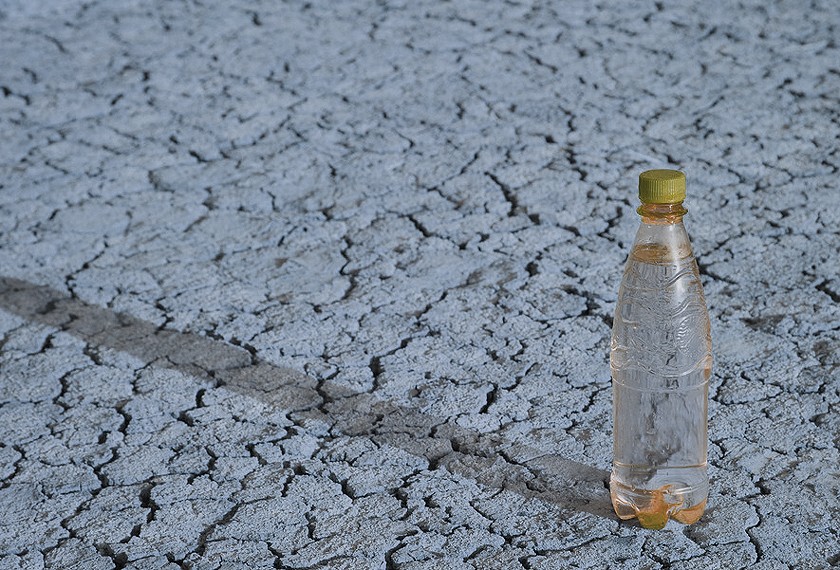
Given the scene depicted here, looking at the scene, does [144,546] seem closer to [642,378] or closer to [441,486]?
[441,486]

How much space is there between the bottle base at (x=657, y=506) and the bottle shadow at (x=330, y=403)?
0.23ft

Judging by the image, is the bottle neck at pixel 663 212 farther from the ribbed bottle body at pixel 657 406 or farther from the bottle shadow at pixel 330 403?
the bottle shadow at pixel 330 403

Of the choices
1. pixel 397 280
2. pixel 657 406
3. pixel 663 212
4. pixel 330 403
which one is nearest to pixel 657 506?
pixel 657 406

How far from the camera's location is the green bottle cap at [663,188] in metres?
1.86

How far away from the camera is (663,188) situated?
186 centimetres

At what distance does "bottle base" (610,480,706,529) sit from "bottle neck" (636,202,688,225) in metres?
0.57

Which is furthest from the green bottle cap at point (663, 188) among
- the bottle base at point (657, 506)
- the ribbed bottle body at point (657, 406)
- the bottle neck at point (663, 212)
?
the bottle base at point (657, 506)

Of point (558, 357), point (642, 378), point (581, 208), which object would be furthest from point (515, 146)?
point (642, 378)

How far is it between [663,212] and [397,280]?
1.37 m

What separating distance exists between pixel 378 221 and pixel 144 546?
66.3 inches

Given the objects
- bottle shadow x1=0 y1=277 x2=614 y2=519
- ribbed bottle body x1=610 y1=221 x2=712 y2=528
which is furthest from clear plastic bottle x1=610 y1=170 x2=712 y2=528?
bottle shadow x1=0 y1=277 x2=614 y2=519

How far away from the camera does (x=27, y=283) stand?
3223 mm

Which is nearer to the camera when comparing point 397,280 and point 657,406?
point 657,406

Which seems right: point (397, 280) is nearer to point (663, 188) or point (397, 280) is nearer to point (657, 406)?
point (657, 406)
